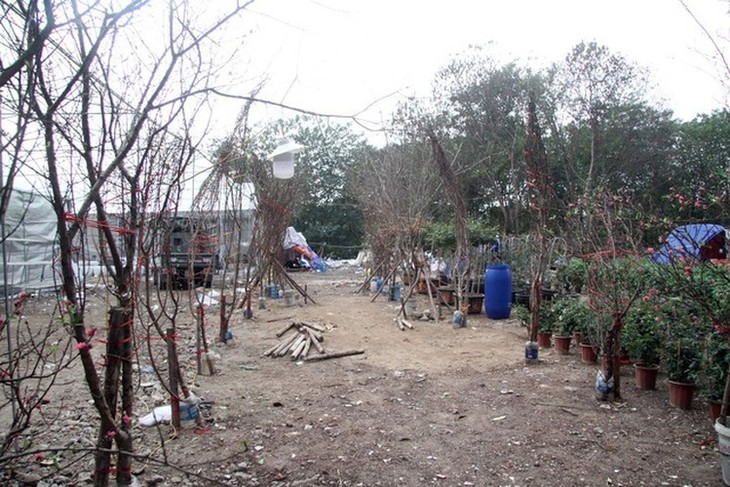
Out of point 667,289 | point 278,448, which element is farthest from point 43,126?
point 667,289

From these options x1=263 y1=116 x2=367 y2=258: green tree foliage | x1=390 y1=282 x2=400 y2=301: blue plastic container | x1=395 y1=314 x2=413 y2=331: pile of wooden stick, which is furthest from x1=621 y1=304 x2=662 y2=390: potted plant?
x1=263 y1=116 x2=367 y2=258: green tree foliage

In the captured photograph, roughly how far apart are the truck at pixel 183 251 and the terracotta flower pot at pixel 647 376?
4.02 m

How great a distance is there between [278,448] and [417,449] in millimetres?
930

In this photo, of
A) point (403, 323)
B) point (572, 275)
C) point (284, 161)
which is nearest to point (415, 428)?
point (284, 161)

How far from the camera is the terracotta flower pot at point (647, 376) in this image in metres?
4.45

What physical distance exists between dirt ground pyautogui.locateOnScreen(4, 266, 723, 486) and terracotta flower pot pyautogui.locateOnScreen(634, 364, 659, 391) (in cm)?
9

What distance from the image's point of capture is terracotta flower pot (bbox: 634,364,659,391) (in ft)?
14.6

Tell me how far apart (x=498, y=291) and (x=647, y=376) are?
13.0 ft

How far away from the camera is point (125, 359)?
2.66 metres

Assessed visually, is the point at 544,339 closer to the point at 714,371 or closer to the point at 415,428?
the point at 714,371

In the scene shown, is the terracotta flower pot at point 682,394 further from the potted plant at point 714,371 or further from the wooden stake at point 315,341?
the wooden stake at point 315,341

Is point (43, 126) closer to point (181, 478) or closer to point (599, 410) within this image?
point (181, 478)

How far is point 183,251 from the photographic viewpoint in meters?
13.6

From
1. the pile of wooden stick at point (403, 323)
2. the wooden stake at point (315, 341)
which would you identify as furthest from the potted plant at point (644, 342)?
the pile of wooden stick at point (403, 323)
